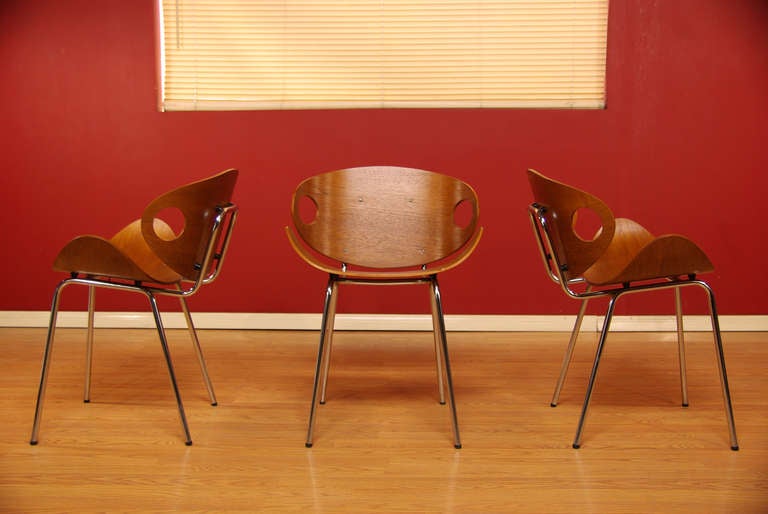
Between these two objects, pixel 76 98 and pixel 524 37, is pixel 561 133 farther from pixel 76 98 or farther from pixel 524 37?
pixel 76 98

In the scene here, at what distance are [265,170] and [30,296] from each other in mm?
1373

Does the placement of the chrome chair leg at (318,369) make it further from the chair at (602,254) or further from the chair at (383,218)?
the chair at (602,254)

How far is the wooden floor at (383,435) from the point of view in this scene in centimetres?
167

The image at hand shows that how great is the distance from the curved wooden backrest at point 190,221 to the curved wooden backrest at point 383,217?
335 millimetres

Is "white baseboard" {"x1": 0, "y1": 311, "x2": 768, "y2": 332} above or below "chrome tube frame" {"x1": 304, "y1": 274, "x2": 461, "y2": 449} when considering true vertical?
below

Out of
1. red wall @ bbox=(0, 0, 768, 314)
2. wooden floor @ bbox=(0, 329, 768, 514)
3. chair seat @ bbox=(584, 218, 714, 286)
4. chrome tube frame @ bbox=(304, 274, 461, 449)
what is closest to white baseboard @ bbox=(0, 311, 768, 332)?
red wall @ bbox=(0, 0, 768, 314)

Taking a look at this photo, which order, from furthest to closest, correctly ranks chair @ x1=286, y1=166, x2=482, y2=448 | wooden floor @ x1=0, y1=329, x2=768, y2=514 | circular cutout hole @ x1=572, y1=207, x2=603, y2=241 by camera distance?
1. circular cutout hole @ x1=572, y1=207, x2=603, y2=241
2. chair @ x1=286, y1=166, x2=482, y2=448
3. wooden floor @ x1=0, y1=329, x2=768, y2=514

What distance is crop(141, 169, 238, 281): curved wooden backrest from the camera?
201 centimetres

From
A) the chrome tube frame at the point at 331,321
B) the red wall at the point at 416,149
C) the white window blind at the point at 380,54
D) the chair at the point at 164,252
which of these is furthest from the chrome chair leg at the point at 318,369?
the white window blind at the point at 380,54

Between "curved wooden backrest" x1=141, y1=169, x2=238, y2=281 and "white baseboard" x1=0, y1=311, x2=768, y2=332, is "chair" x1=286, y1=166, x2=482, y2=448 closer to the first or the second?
"curved wooden backrest" x1=141, y1=169, x2=238, y2=281

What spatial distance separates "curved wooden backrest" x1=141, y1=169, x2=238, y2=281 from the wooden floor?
52cm

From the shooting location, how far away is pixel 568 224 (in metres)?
2.04

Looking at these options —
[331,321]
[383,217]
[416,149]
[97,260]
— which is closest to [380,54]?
[416,149]

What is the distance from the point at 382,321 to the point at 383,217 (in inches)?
50.2
